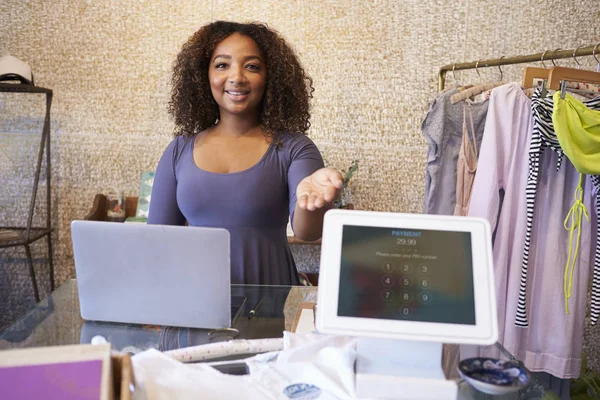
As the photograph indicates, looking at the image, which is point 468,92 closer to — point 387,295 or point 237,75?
point 237,75

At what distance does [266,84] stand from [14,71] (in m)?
1.63

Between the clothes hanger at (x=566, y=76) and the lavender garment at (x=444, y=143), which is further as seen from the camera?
the lavender garment at (x=444, y=143)

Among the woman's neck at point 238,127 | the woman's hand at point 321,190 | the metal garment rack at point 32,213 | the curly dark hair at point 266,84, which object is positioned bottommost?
the metal garment rack at point 32,213

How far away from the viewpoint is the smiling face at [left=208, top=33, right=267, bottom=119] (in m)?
1.62

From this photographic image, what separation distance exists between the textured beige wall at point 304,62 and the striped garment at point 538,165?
3.72ft

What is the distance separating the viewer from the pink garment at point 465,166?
211 cm

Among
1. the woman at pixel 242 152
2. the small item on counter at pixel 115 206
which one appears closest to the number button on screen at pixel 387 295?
the woman at pixel 242 152

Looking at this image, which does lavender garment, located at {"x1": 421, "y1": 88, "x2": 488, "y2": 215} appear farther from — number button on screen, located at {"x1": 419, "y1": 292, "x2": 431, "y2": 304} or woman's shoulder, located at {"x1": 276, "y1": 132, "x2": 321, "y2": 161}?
number button on screen, located at {"x1": 419, "y1": 292, "x2": 431, "y2": 304}

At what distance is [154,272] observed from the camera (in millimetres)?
1078

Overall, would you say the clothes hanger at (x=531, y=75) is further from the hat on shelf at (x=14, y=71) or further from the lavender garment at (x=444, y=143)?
the hat on shelf at (x=14, y=71)

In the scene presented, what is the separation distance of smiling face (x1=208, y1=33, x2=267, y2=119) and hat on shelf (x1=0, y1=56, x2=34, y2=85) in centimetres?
148

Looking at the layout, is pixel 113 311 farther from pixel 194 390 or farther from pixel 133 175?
pixel 133 175

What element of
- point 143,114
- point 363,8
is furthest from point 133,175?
point 363,8

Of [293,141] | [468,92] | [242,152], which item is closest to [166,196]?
[242,152]
